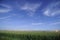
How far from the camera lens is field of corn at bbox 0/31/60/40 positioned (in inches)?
72.5

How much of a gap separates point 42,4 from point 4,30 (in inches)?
28.4

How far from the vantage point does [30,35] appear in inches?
73.7

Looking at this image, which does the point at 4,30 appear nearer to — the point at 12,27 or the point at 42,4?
the point at 12,27

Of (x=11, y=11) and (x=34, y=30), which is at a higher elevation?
(x=11, y=11)

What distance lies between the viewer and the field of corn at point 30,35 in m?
1.84

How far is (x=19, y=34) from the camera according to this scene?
1886mm

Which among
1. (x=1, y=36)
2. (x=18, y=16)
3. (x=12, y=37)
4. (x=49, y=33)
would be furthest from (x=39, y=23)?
(x=1, y=36)

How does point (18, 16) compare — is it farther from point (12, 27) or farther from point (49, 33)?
point (49, 33)

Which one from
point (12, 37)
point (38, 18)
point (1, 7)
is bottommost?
point (12, 37)

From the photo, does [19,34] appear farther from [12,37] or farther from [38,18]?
[38,18]

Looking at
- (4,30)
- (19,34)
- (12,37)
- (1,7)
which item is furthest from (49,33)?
(1,7)

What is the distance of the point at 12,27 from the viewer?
1924 millimetres

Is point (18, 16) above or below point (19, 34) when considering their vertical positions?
above

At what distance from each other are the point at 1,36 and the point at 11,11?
1.40 feet
